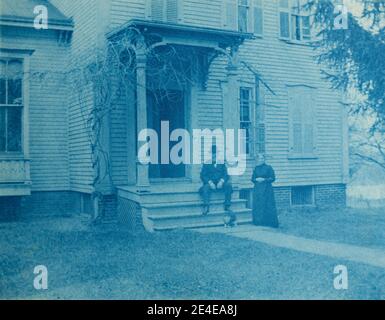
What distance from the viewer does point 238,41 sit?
11.3 meters

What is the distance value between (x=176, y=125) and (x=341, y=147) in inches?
222

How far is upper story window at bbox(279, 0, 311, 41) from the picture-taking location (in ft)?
45.7

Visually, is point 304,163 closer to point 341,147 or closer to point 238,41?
point 341,147

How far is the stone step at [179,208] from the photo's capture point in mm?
9750

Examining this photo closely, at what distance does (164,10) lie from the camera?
12.1 m

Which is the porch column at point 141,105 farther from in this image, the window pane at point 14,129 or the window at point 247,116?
the window at point 247,116

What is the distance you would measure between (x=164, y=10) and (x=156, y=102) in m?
2.29

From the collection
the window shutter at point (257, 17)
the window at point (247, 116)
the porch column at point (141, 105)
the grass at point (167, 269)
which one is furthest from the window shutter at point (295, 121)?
the grass at point (167, 269)

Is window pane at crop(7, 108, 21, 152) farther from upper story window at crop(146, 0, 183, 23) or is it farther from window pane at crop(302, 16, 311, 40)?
window pane at crop(302, 16, 311, 40)

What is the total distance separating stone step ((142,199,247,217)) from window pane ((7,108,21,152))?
4.19m

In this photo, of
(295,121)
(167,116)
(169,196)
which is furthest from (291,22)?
(169,196)

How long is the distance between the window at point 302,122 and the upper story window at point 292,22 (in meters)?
1.50

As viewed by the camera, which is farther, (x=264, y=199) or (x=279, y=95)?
(x=279, y=95)

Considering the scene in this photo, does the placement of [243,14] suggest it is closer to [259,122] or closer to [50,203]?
[259,122]
